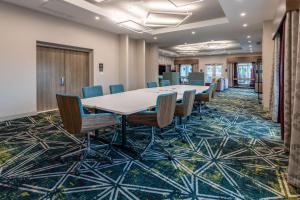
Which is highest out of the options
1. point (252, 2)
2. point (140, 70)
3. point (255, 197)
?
Result: point (252, 2)

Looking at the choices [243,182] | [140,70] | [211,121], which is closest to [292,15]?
[243,182]

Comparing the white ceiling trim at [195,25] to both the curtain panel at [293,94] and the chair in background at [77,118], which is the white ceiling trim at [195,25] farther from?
the chair in background at [77,118]

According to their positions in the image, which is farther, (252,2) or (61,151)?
(252,2)

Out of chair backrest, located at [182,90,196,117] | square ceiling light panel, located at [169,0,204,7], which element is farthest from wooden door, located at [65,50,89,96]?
chair backrest, located at [182,90,196,117]

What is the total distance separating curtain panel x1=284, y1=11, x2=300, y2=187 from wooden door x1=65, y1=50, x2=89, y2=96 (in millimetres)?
6299

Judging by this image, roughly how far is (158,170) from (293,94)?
2.12 meters

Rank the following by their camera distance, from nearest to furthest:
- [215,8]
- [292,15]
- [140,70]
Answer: [292,15]
[215,8]
[140,70]

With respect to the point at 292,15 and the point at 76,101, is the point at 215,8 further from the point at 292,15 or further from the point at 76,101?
the point at 76,101

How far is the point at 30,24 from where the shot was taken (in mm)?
5293

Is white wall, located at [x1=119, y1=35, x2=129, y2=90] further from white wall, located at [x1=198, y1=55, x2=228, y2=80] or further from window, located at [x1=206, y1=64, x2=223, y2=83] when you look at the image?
white wall, located at [x1=198, y1=55, x2=228, y2=80]

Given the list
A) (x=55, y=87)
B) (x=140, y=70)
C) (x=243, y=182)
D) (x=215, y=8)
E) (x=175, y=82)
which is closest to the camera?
(x=243, y=182)

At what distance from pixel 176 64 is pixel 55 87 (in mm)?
14220

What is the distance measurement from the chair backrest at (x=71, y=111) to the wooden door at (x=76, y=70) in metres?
4.75

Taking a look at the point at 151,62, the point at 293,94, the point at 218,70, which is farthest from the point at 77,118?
the point at 218,70
